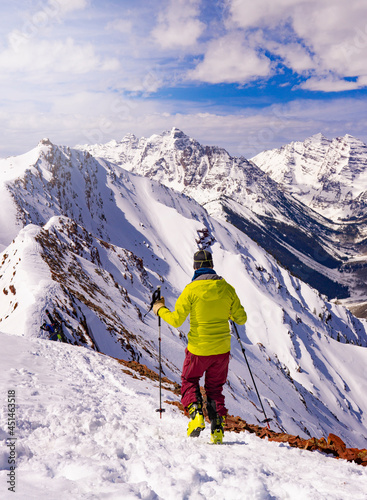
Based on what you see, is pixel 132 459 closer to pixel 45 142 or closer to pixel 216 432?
pixel 216 432

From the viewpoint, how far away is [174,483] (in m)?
4.09

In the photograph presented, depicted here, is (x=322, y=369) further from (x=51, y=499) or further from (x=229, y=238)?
(x=51, y=499)

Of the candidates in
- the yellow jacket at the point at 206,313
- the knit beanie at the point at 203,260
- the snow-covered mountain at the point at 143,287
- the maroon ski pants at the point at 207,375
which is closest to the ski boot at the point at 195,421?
the maroon ski pants at the point at 207,375

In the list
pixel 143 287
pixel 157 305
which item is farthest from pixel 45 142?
pixel 157 305

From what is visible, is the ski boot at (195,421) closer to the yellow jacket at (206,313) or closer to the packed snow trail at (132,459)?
the packed snow trail at (132,459)

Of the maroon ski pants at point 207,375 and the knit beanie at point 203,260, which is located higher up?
the knit beanie at point 203,260

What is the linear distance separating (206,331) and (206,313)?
16.1 inches

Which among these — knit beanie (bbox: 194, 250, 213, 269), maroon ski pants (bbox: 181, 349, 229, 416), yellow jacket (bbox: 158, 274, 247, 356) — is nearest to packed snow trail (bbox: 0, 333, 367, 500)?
maroon ski pants (bbox: 181, 349, 229, 416)

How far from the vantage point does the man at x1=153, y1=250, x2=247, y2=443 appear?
624 cm

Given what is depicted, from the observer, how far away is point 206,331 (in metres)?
6.36

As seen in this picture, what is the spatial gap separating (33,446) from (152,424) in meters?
2.86

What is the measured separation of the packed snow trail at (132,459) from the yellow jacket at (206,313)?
189cm

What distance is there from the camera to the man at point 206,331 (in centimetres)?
624

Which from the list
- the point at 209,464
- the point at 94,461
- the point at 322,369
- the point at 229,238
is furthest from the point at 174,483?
the point at 229,238
